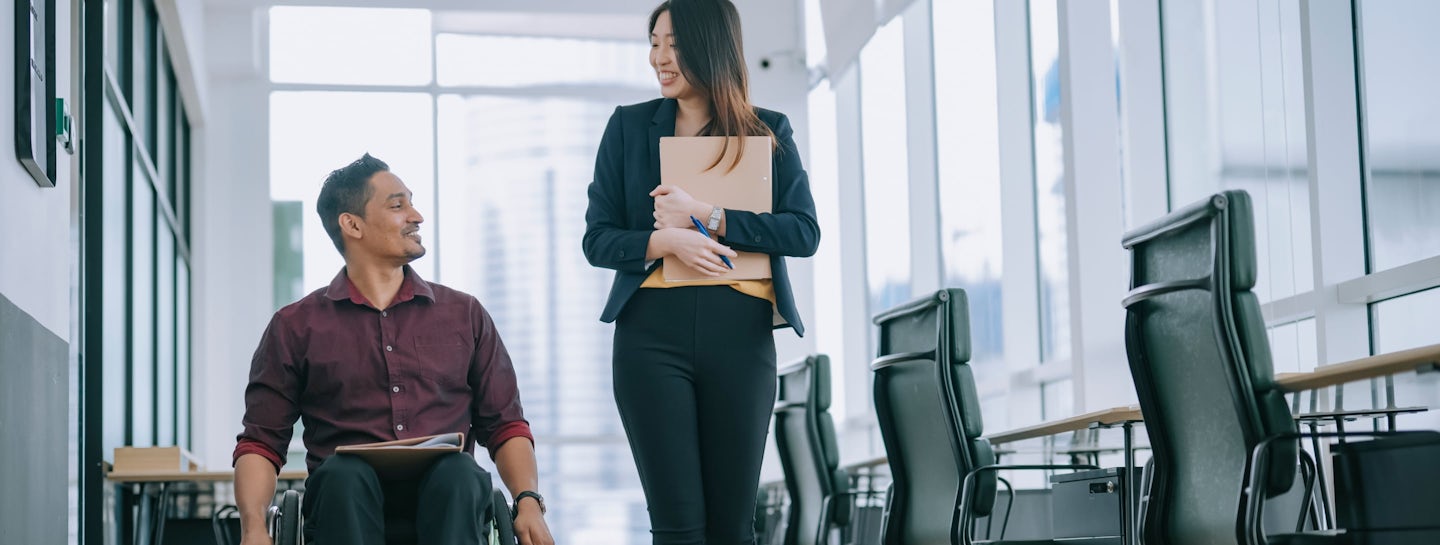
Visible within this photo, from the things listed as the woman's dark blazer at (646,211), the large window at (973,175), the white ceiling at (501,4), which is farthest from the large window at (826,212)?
the woman's dark blazer at (646,211)

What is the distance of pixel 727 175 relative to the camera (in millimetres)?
2832

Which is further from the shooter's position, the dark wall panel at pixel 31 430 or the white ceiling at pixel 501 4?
the white ceiling at pixel 501 4

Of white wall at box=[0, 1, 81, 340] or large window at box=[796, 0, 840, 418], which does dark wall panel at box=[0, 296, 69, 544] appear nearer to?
white wall at box=[0, 1, 81, 340]

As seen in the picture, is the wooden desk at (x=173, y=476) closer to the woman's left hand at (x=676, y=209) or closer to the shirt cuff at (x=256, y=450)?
the shirt cuff at (x=256, y=450)

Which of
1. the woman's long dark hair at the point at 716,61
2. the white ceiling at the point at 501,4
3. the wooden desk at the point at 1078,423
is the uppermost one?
the white ceiling at the point at 501,4

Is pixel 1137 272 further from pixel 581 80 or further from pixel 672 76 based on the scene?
pixel 581 80

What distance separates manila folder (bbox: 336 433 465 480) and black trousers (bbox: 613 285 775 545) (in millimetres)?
320

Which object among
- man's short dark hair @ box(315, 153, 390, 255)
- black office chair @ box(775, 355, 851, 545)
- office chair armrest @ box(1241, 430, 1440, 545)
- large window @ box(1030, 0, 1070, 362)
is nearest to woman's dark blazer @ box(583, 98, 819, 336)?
man's short dark hair @ box(315, 153, 390, 255)

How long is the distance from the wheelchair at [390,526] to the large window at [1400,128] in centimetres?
279

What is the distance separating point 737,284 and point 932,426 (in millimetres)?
1396

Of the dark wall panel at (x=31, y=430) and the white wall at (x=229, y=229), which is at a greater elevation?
the white wall at (x=229, y=229)

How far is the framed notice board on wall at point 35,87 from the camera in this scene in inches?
134

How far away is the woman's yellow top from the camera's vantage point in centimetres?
273

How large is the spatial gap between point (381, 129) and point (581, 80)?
4.51ft
